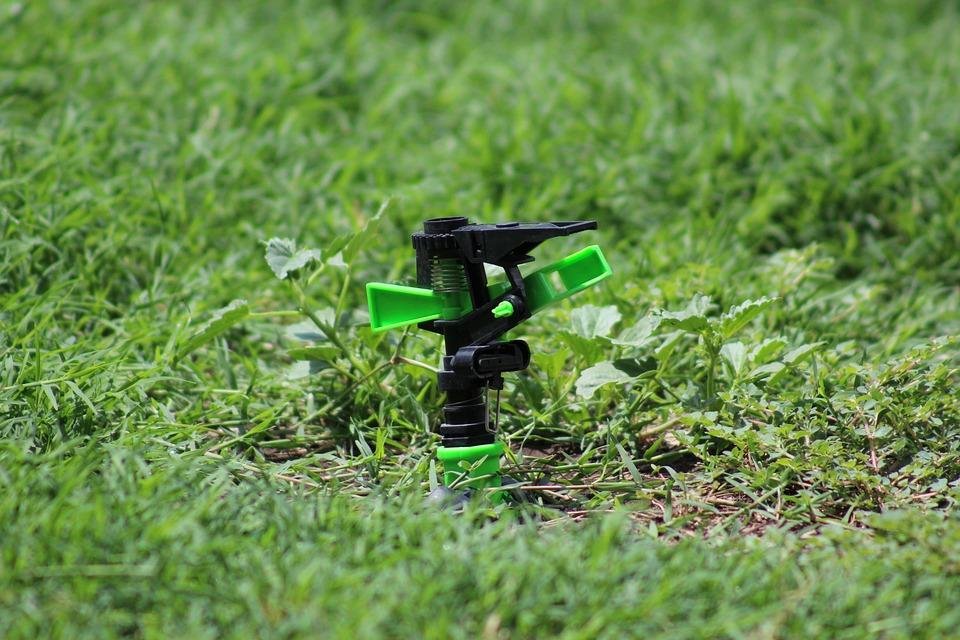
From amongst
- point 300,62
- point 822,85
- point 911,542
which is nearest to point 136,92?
point 300,62

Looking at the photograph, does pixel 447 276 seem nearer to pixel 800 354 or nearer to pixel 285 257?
pixel 285 257

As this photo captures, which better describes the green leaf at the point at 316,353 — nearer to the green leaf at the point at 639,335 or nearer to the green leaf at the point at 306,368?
the green leaf at the point at 306,368

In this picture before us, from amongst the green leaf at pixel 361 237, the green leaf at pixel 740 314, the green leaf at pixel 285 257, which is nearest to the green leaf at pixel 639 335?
the green leaf at pixel 740 314

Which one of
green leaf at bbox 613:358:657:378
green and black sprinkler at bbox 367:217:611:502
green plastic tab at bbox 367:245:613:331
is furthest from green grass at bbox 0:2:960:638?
green plastic tab at bbox 367:245:613:331

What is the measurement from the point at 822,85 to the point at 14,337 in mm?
3347

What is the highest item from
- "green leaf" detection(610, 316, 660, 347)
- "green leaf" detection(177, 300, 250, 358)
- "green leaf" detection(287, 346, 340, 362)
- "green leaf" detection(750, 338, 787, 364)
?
"green leaf" detection(177, 300, 250, 358)

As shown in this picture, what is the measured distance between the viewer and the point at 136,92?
412 centimetres

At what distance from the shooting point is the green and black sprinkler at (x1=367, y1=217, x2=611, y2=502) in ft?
7.25

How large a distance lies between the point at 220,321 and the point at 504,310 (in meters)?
0.76

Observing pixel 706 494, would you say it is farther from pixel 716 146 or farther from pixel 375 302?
pixel 716 146

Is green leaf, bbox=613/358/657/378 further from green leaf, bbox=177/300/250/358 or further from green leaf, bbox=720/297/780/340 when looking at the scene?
green leaf, bbox=177/300/250/358

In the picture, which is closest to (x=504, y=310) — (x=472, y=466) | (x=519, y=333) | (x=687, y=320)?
(x=472, y=466)

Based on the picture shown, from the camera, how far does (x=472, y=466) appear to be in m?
2.29

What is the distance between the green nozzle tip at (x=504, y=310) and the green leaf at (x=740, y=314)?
547 millimetres
